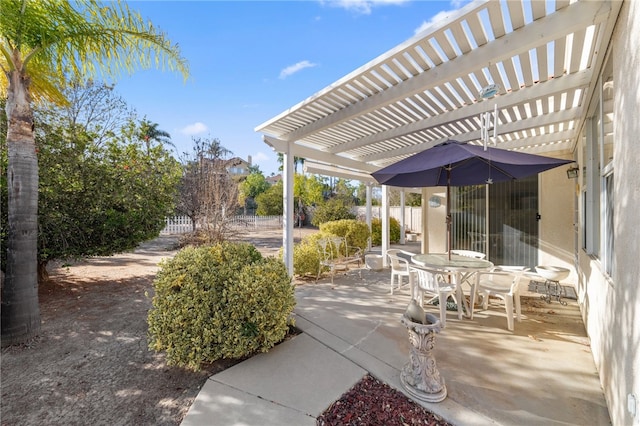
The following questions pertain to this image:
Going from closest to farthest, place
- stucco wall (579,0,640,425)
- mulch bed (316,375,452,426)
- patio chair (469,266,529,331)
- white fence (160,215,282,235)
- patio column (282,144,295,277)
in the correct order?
1. stucco wall (579,0,640,425)
2. mulch bed (316,375,452,426)
3. patio chair (469,266,529,331)
4. patio column (282,144,295,277)
5. white fence (160,215,282,235)

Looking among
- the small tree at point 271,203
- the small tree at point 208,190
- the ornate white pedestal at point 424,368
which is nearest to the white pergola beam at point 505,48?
the ornate white pedestal at point 424,368

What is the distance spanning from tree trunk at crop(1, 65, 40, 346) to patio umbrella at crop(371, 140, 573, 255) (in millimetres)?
4268

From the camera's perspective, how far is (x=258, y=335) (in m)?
2.77

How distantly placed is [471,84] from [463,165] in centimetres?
130

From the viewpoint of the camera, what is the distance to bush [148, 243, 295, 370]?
Result: 2.60 m

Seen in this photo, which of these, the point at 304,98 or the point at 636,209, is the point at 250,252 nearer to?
the point at 304,98

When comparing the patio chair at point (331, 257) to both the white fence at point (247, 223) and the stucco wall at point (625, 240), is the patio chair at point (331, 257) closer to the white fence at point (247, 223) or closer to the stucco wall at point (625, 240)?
the stucco wall at point (625, 240)

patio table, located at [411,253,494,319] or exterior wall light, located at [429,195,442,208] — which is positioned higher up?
exterior wall light, located at [429,195,442,208]

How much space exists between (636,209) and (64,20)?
219 inches

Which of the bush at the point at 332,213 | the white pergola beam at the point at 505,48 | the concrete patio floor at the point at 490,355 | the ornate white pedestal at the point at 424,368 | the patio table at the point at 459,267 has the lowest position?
the concrete patio floor at the point at 490,355

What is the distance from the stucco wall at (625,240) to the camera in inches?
62.9

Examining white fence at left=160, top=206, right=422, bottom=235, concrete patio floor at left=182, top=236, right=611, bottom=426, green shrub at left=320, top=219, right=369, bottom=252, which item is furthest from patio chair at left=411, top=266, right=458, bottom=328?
white fence at left=160, top=206, right=422, bottom=235

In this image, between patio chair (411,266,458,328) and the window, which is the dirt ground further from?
the window

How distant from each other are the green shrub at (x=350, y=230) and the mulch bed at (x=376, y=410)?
6.24 m
